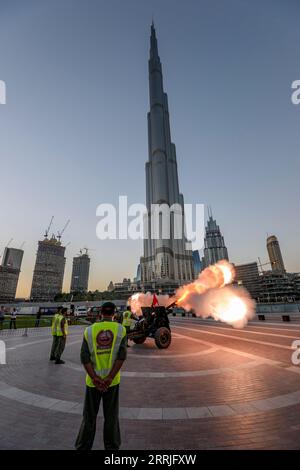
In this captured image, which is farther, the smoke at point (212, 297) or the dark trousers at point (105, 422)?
the smoke at point (212, 297)

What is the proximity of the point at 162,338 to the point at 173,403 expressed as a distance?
684 cm

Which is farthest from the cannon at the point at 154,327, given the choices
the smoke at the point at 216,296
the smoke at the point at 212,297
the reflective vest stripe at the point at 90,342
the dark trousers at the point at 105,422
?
the reflective vest stripe at the point at 90,342

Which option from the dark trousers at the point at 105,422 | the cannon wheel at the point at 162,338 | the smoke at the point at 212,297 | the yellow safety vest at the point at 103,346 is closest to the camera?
the dark trousers at the point at 105,422

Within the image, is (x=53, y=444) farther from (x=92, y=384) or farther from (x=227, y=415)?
Answer: (x=227, y=415)

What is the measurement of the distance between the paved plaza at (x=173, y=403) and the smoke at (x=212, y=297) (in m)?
7.67

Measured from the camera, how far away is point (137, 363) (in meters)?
8.85

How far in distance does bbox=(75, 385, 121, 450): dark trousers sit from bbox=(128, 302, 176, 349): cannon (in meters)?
8.85

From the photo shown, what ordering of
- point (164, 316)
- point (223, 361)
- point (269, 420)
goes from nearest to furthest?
point (269, 420), point (223, 361), point (164, 316)

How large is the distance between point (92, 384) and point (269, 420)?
3.50 metres

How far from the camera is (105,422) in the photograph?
3.04 m

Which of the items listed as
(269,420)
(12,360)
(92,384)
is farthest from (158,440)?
(12,360)

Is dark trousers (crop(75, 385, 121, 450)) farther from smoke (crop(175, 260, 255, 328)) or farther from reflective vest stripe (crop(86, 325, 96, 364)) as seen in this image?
smoke (crop(175, 260, 255, 328))

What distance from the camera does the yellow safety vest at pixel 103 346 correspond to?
323 cm

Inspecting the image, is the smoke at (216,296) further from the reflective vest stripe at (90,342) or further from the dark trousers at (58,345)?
the reflective vest stripe at (90,342)
